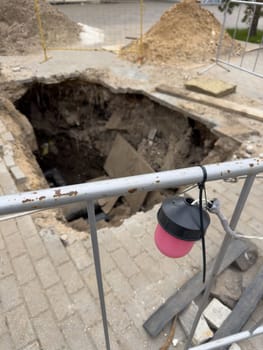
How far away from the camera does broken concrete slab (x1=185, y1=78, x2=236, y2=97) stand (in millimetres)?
5430

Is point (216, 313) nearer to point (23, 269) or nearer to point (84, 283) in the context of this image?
point (84, 283)

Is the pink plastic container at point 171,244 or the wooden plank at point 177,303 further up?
the pink plastic container at point 171,244

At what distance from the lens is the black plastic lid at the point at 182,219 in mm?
1149

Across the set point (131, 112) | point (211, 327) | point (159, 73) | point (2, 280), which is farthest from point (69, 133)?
point (211, 327)

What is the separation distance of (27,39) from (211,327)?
939 cm

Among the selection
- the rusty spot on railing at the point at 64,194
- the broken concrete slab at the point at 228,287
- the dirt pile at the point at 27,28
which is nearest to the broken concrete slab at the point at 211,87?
the broken concrete slab at the point at 228,287

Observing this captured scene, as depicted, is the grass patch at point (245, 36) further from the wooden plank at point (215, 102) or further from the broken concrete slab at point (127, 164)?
the broken concrete slab at point (127, 164)

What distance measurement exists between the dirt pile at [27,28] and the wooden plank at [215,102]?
5.04 meters

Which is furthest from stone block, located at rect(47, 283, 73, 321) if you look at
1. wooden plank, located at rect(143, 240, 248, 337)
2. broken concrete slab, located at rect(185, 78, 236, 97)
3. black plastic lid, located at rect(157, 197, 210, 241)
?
broken concrete slab, located at rect(185, 78, 236, 97)

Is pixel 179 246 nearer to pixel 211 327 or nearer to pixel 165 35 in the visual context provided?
pixel 211 327

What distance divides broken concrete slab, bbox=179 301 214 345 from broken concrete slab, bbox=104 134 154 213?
11.1 feet

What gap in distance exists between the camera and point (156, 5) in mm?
17078

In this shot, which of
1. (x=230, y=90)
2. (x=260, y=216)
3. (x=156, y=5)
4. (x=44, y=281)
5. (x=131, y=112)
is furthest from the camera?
(x=156, y=5)

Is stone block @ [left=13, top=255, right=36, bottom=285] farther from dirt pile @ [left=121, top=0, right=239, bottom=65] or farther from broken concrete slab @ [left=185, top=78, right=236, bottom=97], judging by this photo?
dirt pile @ [left=121, top=0, right=239, bottom=65]
